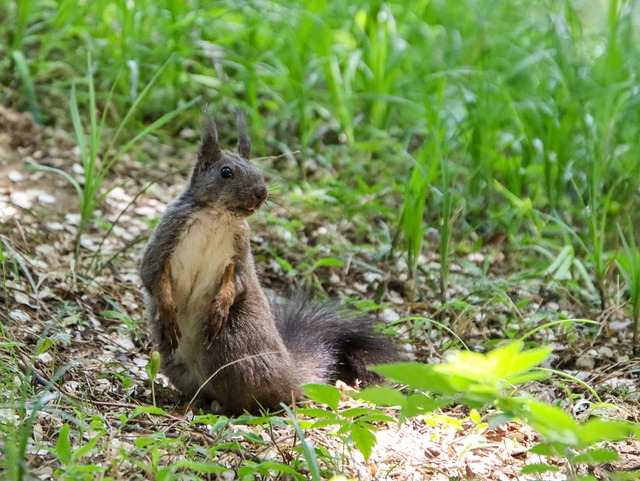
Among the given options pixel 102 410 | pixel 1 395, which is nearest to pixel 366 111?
pixel 102 410

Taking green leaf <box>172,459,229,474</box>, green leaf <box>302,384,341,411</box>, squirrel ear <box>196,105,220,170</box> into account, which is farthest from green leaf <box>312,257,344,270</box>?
green leaf <box>172,459,229,474</box>

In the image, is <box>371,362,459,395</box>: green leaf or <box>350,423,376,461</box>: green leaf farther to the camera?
<box>350,423,376,461</box>: green leaf

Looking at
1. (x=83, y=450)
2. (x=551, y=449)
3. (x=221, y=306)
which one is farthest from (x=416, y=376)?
(x=221, y=306)

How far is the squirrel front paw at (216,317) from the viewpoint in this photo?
3.09m

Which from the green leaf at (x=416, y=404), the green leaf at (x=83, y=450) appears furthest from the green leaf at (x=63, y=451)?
the green leaf at (x=416, y=404)

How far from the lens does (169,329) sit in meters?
3.10

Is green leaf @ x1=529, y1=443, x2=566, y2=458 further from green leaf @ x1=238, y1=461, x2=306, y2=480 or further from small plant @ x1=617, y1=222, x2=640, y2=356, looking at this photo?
small plant @ x1=617, y1=222, x2=640, y2=356

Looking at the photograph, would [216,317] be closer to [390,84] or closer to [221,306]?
[221,306]

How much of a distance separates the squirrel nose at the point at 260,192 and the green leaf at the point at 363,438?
3.28 ft

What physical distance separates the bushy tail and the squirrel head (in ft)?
2.10

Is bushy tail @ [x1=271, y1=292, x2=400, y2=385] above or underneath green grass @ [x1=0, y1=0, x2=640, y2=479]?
underneath

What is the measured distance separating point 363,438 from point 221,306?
91cm

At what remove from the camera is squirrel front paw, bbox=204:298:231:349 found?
3086 millimetres

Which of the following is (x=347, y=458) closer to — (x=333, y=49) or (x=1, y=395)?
(x=1, y=395)
